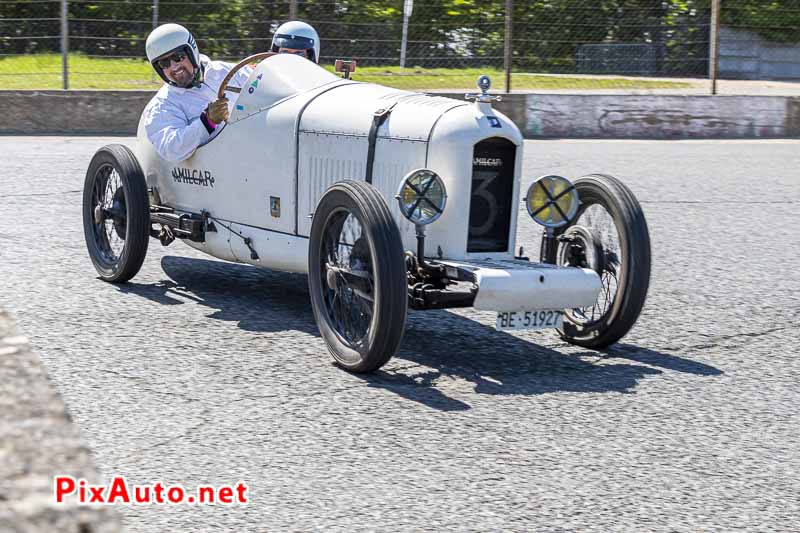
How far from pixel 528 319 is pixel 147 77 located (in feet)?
43.3

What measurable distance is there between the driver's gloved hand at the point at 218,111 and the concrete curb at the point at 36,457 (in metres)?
4.56

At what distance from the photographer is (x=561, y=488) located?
387 cm

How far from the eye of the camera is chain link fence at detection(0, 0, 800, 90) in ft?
54.9

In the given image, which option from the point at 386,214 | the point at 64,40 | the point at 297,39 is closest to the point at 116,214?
the point at 297,39

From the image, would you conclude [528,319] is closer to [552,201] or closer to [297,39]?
[552,201]

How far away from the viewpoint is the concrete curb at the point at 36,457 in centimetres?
171

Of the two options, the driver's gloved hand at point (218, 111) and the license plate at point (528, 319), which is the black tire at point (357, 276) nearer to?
the license plate at point (528, 319)

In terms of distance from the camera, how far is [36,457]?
1.83 metres

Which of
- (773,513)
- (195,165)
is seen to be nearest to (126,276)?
(195,165)

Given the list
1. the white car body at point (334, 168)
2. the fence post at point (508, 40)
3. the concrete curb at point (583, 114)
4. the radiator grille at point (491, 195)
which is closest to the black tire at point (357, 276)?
the white car body at point (334, 168)

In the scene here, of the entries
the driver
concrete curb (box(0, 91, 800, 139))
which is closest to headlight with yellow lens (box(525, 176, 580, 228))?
the driver

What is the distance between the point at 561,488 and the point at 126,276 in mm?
3724

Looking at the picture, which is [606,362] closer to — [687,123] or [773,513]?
[773,513]

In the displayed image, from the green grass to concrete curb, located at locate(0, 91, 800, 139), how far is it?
0.68 m
